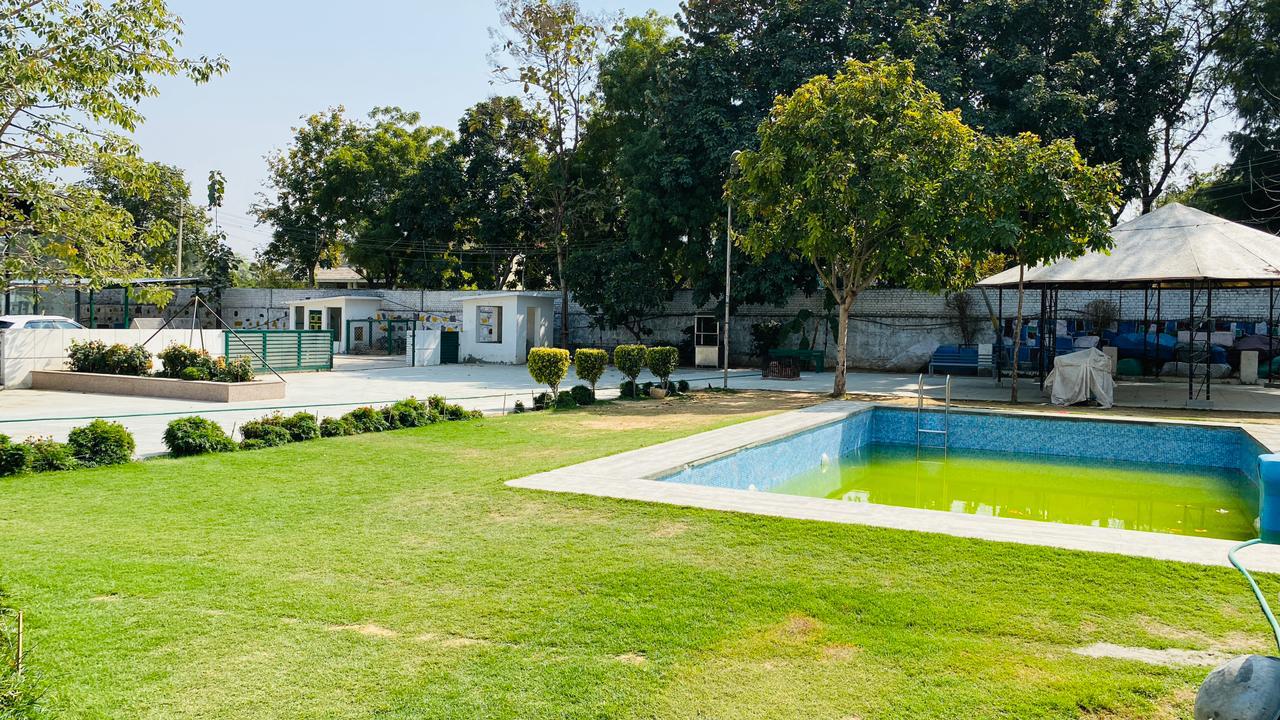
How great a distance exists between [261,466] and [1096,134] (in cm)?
2321

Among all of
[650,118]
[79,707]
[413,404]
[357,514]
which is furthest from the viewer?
[650,118]

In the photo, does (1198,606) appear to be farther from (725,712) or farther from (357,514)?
(357,514)

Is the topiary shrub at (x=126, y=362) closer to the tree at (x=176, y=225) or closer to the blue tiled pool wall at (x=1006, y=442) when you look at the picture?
the blue tiled pool wall at (x=1006, y=442)

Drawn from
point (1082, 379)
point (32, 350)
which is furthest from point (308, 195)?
point (1082, 379)

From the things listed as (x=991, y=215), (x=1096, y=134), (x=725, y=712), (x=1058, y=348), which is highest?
(x=1096, y=134)

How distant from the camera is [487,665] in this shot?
152 inches

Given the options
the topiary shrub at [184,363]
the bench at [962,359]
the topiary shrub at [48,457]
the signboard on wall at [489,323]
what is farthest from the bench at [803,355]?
the topiary shrub at [48,457]

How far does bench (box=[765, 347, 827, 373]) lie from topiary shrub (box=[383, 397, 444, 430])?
1294 cm

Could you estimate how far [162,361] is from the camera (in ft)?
56.8

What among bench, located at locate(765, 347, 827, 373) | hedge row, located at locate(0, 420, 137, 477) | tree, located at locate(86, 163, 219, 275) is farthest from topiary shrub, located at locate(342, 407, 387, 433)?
tree, located at locate(86, 163, 219, 275)

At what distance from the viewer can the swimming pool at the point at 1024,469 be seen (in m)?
9.45

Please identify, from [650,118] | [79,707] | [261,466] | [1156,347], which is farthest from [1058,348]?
[79,707]

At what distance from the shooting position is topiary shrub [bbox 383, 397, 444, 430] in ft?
39.7

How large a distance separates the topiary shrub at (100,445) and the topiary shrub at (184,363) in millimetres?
7303
